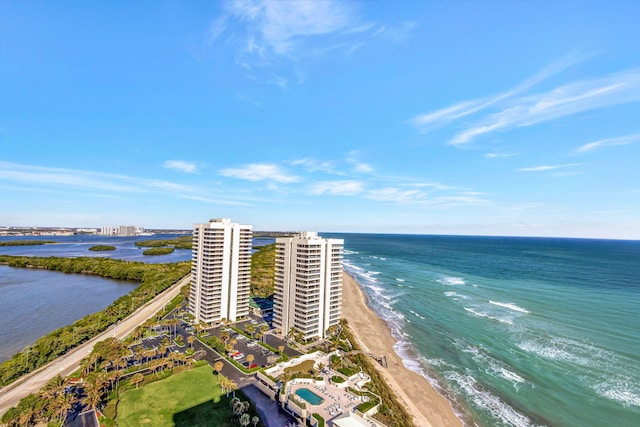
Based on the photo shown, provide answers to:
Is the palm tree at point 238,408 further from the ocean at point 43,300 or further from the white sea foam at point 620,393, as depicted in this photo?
the white sea foam at point 620,393

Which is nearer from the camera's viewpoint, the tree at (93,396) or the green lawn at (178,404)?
the green lawn at (178,404)

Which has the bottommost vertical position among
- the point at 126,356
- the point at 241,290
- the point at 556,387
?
the point at 556,387

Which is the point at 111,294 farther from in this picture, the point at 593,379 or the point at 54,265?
the point at 593,379

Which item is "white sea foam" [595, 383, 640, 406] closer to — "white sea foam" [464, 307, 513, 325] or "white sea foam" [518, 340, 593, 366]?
"white sea foam" [518, 340, 593, 366]

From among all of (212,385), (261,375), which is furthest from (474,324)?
(212,385)

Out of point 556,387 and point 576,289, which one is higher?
point 576,289

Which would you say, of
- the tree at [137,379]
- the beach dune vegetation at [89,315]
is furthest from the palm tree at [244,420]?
the beach dune vegetation at [89,315]
